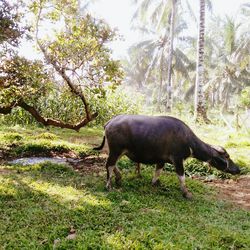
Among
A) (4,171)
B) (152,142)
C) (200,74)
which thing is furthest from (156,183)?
(200,74)

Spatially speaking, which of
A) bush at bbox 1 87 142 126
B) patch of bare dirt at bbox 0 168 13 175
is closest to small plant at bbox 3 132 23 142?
patch of bare dirt at bbox 0 168 13 175

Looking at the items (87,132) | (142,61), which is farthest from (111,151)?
(142,61)

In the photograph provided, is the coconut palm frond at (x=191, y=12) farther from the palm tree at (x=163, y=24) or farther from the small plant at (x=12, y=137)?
the small plant at (x=12, y=137)

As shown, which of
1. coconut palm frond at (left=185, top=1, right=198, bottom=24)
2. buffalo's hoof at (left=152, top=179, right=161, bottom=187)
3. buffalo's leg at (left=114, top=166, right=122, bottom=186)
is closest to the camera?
buffalo's leg at (left=114, top=166, right=122, bottom=186)

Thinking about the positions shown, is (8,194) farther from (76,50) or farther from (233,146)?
(233,146)

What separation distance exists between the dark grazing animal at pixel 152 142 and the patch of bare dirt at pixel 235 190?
0.96 meters

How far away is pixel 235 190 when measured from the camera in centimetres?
740

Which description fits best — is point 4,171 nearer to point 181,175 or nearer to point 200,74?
point 181,175

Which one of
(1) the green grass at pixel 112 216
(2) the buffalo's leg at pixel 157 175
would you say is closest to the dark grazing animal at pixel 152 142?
(2) the buffalo's leg at pixel 157 175

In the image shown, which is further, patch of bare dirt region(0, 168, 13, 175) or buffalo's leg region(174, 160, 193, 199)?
patch of bare dirt region(0, 168, 13, 175)

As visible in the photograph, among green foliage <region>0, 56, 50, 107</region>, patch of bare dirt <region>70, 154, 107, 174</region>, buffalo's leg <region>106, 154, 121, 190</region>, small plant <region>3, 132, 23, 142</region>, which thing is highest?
Answer: green foliage <region>0, 56, 50, 107</region>

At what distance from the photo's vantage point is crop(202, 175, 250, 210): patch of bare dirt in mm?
6705

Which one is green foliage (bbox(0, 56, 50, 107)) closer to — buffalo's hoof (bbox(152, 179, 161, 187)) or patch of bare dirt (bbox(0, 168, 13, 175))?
patch of bare dirt (bbox(0, 168, 13, 175))

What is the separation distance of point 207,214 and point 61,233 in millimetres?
2378
